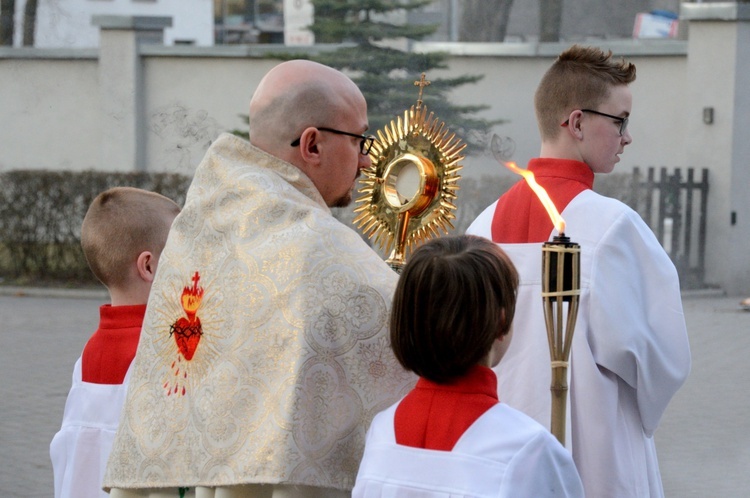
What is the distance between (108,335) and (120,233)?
27 centimetres

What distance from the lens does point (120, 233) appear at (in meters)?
3.25

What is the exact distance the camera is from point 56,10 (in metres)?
24.5

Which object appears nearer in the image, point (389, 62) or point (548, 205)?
point (548, 205)

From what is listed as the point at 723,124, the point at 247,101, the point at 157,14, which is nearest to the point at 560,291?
the point at 723,124

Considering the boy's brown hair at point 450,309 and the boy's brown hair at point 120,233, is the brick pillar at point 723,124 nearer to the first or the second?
the boy's brown hair at point 120,233

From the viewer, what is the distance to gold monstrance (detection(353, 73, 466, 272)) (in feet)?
9.16

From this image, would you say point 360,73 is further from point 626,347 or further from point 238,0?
point 238,0

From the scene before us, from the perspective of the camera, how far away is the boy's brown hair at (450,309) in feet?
6.98

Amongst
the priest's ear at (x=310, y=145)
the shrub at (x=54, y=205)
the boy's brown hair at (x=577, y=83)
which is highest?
the boy's brown hair at (x=577, y=83)

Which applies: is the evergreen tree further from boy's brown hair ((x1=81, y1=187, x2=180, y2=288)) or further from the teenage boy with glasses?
the teenage boy with glasses

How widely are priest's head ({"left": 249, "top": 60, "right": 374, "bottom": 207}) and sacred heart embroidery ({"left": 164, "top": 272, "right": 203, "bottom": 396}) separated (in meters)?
0.32

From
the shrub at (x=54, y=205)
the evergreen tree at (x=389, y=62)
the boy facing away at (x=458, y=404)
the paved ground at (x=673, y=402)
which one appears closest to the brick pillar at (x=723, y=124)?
the paved ground at (x=673, y=402)

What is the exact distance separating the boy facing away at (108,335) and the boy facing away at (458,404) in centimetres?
118

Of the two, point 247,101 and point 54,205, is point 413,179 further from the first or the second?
point 247,101
